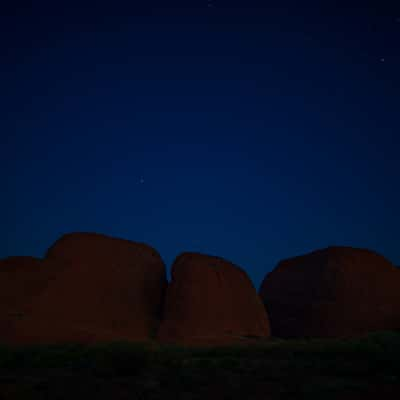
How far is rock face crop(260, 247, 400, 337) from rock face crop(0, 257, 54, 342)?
1987 cm

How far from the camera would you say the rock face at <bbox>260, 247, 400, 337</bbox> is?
30.7 m

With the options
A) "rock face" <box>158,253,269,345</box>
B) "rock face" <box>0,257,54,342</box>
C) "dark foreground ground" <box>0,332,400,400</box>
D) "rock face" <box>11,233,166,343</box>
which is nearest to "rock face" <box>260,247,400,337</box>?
"rock face" <box>158,253,269,345</box>

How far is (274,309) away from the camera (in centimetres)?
3503

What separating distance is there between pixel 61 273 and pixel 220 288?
370 inches

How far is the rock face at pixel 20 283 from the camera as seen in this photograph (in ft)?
67.2

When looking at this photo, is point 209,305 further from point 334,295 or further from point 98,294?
point 334,295

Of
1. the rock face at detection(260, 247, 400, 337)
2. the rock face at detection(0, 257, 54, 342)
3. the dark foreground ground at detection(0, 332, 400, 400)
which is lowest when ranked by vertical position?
the rock face at detection(260, 247, 400, 337)

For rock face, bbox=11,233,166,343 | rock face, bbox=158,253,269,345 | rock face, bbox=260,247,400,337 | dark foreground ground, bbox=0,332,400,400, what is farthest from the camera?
rock face, bbox=260,247,400,337

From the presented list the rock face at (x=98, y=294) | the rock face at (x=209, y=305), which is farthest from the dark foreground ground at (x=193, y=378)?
the rock face at (x=209, y=305)

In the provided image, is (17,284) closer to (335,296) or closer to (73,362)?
(73,362)

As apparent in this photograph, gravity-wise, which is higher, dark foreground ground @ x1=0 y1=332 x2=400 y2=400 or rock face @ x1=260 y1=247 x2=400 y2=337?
dark foreground ground @ x1=0 y1=332 x2=400 y2=400

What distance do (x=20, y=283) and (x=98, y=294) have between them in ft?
14.7

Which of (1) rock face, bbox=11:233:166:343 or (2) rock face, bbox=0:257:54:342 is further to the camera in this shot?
(2) rock face, bbox=0:257:54:342

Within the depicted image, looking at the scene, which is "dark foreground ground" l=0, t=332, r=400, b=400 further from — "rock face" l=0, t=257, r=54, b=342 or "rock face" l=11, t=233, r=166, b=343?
"rock face" l=0, t=257, r=54, b=342
